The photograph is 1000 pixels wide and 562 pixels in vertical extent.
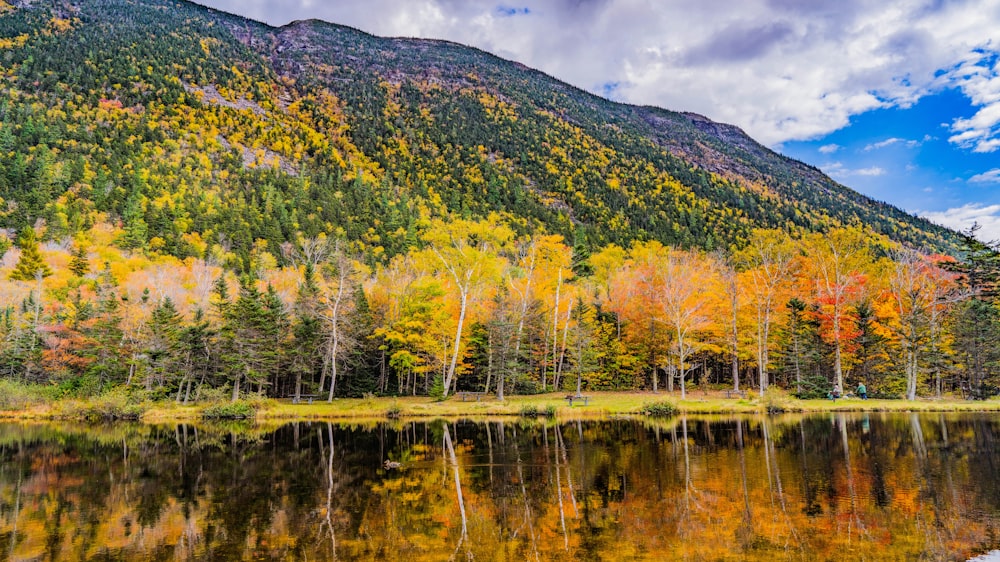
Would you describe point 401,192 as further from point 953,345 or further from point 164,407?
point 953,345

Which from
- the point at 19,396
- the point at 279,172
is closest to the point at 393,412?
the point at 19,396

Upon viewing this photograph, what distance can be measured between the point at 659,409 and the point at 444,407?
14.6 m

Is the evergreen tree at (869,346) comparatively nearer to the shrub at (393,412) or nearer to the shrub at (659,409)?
the shrub at (659,409)

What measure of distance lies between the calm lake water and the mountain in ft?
257

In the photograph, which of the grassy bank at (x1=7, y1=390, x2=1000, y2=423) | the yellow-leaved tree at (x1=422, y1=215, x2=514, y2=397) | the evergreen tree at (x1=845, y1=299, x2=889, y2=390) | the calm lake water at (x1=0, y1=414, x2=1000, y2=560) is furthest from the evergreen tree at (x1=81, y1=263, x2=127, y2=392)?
the evergreen tree at (x1=845, y1=299, x2=889, y2=390)

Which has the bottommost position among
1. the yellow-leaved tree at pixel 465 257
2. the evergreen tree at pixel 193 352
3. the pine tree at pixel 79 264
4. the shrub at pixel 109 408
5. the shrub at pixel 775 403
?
the shrub at pixel 109 408

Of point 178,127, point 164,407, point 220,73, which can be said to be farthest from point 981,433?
point 220,73

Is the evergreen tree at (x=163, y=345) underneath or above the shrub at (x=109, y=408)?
above

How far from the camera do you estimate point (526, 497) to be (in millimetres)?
15766

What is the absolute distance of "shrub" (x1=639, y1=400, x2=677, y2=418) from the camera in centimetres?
3497

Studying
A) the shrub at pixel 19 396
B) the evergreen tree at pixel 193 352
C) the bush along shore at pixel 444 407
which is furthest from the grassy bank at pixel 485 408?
the evergreen tree at pixel 193 352

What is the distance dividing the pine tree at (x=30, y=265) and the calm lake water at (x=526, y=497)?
184ft

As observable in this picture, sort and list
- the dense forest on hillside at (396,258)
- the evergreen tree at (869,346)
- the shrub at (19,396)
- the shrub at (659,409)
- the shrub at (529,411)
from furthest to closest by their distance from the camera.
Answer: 1. the dense forest on hillside at (396,258)
2. the shrub at (19,396)
3. the evergreen tree at (869,346)
4. the shrub at (529,411)
5. the shrub at (659,409)

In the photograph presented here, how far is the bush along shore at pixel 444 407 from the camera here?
35.4 metres
